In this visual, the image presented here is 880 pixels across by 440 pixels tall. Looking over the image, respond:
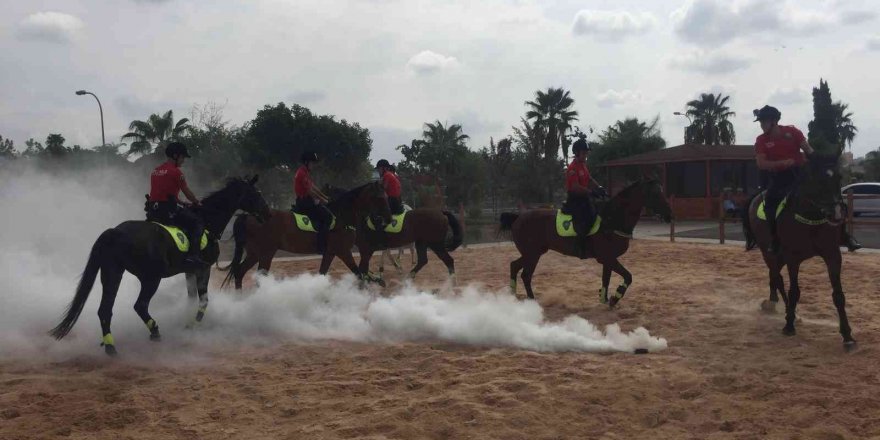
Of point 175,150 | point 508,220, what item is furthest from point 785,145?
point 175,150

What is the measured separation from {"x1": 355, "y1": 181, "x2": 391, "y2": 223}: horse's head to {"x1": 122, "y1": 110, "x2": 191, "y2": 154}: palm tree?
44603 millimetres

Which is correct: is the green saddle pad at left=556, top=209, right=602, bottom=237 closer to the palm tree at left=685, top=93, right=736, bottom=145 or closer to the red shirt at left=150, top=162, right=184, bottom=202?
the red shirt at left=150, top=162, right=184, bottom=202

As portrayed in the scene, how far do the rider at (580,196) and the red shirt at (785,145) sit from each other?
2824 mm

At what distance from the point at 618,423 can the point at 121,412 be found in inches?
168

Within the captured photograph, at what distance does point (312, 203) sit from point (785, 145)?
25.7ft

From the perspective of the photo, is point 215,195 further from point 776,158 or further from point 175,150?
point 776,158

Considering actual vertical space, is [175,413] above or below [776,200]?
below

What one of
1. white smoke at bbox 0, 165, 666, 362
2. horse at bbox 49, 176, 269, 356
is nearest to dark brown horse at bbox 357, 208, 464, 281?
white smoke at bbox 0, 165, 666, 362

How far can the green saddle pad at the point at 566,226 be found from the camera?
10.9 m

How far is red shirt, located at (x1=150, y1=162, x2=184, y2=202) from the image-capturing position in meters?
8.69

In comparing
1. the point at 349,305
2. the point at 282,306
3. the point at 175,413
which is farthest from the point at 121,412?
the point at 349,305

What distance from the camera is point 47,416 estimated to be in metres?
5.64

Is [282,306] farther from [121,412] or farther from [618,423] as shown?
[618,423]

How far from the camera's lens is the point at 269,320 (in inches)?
357
